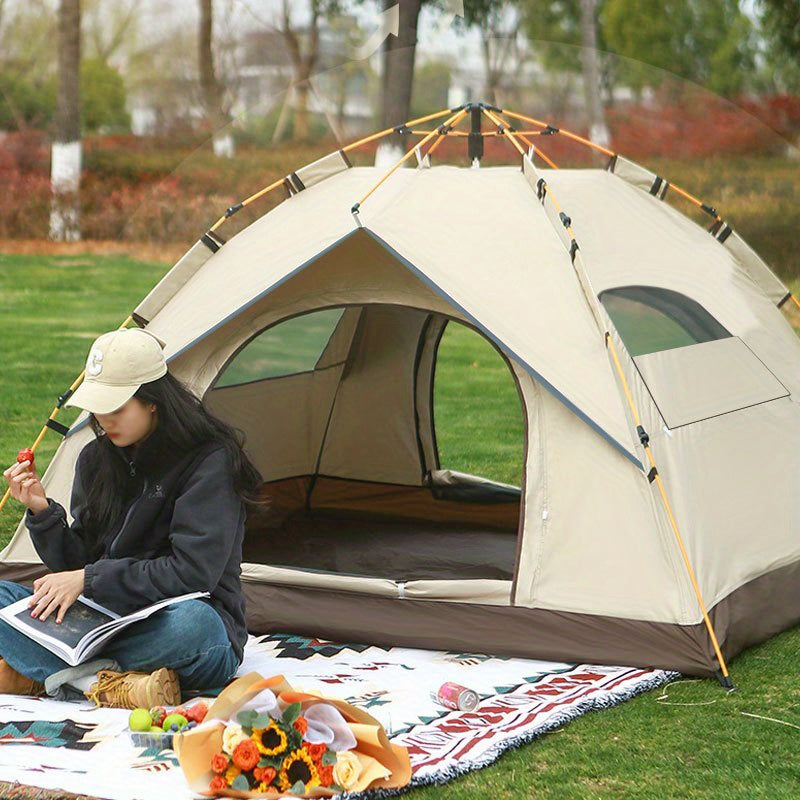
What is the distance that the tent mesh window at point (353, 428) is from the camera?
566 cm

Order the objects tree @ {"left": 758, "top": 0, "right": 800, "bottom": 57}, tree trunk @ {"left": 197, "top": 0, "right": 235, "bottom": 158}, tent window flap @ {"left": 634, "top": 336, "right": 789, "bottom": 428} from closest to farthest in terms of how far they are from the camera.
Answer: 1. tent window flap @ {"left": 634, "top": 336, "right": 789, "bottom": 428}
2. tree @ {"left": 758, "top": 0, "right": 800, "bottom": 57}
3. tree trunk @ {"left": 197, "top": 0, "right": 235, "bottom": 158}

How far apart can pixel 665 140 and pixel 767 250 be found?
2.10 meters

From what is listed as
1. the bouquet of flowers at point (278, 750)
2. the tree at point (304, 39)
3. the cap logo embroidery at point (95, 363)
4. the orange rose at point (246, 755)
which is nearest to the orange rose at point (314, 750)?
the bouquet of flowers at point (278, 750)

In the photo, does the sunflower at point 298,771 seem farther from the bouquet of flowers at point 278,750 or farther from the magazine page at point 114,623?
the magazine page at point 114,623

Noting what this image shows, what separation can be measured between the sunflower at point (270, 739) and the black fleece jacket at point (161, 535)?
0.58 metres

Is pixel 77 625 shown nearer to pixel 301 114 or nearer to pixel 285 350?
pixel 285 350

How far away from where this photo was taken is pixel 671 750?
3.36 m

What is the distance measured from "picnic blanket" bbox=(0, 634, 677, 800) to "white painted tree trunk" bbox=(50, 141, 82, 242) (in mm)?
10027

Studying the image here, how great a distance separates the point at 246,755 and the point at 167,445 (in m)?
0.90

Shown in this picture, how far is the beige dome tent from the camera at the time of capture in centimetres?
399

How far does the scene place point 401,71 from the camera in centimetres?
1362

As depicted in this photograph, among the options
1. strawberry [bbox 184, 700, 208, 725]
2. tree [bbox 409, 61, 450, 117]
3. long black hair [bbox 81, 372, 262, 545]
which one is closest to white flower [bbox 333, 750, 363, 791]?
strawberry [bbox 184, 700, 208, 725]

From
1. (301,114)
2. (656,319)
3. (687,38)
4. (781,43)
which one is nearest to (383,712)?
(656,319)

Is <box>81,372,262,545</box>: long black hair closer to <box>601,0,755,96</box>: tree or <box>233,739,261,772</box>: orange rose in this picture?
<box>233,739,261,772</box>: orange rose
